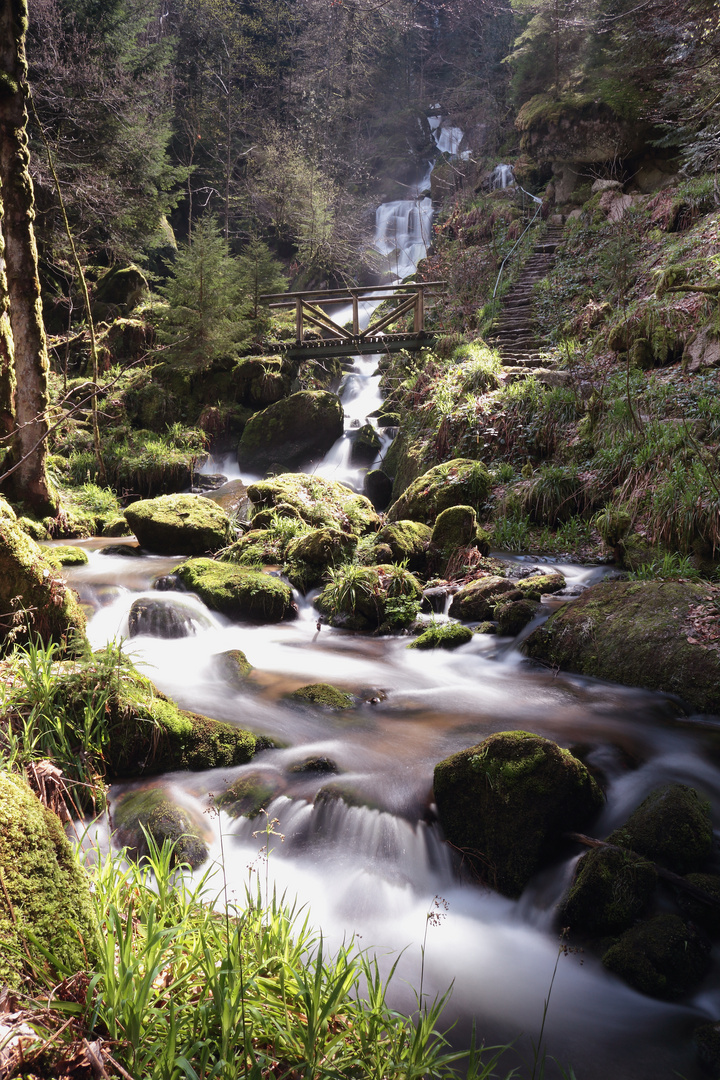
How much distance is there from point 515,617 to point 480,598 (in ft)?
2.04

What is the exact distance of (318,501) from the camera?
9742 millimetres

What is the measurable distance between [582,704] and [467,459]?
17.1ft

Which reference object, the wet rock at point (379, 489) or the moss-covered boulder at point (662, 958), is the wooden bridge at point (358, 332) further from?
the moss-covered boulder at point (662, 958)

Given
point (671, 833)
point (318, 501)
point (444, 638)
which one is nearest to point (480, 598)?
point (444, 638)

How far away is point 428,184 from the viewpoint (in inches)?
1255

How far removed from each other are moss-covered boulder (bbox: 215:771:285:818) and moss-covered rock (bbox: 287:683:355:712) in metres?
1.09

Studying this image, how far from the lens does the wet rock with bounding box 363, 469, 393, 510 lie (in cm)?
1214

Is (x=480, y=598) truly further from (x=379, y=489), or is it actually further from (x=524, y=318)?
(x=524, y=318)

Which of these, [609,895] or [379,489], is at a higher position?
[379,489]

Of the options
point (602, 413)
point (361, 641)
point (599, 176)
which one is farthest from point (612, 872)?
point (599, 176)

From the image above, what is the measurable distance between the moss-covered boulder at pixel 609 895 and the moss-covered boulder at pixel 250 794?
1.62 metres

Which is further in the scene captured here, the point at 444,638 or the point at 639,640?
the point at 444,638

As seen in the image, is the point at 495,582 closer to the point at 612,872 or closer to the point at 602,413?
the point at 602,413

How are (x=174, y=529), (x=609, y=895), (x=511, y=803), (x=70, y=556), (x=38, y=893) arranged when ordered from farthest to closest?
(x=174, y=529) → (x=70, y=556) → (x=511, y=803) → (x=609, y=895) → (x=38, y=893)
